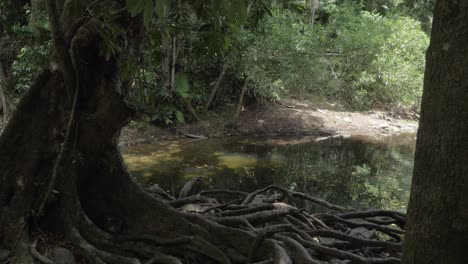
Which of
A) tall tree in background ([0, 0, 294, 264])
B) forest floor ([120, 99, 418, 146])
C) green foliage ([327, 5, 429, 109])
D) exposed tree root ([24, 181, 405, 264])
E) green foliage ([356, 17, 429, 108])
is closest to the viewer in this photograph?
exposed tree root ([24, 181, 405, 264])

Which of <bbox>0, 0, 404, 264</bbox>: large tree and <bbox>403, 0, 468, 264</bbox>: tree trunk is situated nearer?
<bbox>403, 0, 468, 264</bbox>: tree trunk

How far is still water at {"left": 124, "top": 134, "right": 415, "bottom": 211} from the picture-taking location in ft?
31.6

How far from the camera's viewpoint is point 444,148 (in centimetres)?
179

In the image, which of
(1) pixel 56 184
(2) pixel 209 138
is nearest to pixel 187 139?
(2) pixel 209 138

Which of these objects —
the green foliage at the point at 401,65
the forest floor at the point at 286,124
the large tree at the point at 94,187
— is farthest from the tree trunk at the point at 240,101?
the large tree at the point at 94,187

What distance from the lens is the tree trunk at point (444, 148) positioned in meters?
1.76

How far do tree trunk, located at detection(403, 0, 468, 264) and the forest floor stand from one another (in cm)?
1215

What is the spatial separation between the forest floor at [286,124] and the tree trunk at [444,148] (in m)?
12.2

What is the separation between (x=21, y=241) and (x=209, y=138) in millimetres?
11748

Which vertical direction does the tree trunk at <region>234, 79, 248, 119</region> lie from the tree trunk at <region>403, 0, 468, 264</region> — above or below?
below

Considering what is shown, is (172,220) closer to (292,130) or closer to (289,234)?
(289,234)

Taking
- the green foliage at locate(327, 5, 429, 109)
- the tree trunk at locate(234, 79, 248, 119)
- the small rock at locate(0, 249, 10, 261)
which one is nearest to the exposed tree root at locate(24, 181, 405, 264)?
the small rock at locate(0, 249, 10, 261)

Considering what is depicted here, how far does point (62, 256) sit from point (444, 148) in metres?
2.91

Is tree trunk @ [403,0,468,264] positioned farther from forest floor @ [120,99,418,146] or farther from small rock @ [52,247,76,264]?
forest floor @ [120,99,418,146]
